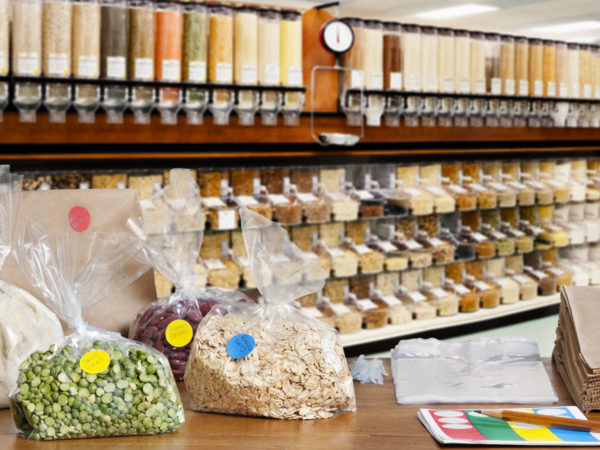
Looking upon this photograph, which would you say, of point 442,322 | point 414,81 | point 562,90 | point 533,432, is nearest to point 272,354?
point 533,432

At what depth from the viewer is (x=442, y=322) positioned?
423cm

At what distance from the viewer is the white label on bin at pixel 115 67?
3012 mm

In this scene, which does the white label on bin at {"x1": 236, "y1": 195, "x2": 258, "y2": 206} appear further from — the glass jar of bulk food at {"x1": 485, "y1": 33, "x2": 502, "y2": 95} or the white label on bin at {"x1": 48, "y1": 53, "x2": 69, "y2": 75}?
the glass jar of bulk food at {"x1": 485, "y1": 33, "x2": 502, "y2": 95}

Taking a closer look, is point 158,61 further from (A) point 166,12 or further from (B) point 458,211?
(B) point 458,211

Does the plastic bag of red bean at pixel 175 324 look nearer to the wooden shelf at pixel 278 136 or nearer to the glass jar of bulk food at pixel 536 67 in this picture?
the wooden shelf at pixel 278 136

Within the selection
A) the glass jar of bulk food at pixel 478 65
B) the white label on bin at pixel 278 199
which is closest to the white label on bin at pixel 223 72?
the white label on bin at pixel 278 199

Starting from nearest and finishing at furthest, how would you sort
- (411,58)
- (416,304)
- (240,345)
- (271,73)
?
(240,345)
(271,73)
(411,58)
(416,304)

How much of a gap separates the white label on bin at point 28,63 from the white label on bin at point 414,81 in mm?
2006

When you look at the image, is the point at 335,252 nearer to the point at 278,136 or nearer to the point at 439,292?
the point at 278,136

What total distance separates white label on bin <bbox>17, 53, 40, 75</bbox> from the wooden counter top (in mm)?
2028

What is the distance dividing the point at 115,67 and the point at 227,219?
0.93 meters

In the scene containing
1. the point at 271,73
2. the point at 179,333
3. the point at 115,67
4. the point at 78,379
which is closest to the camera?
the point at 78,379

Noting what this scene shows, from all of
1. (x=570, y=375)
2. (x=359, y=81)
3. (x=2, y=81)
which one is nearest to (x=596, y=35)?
(x=359, y=81)

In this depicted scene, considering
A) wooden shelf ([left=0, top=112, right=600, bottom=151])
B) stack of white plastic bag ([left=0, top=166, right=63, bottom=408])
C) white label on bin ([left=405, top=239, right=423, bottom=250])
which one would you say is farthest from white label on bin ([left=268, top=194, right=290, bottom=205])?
stack of white plastic bag ([left=0, top=166, right=63, bottom=408])
